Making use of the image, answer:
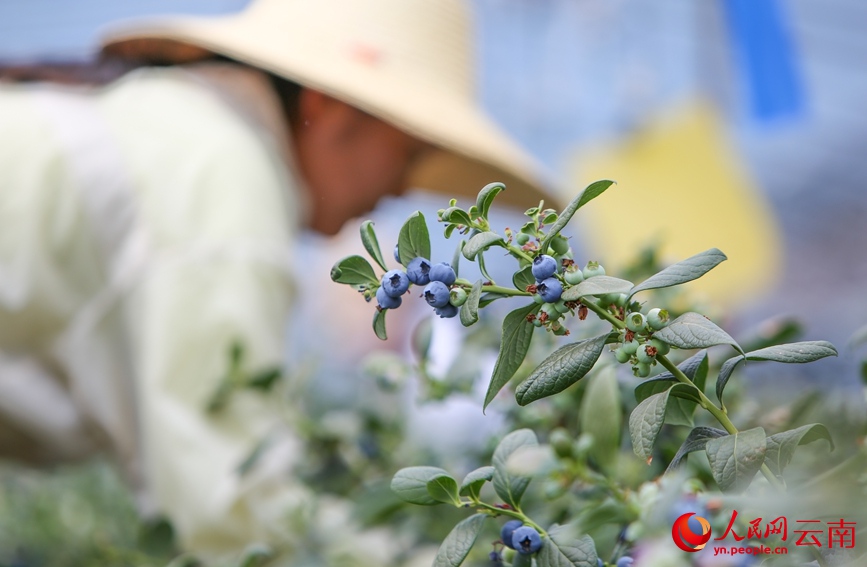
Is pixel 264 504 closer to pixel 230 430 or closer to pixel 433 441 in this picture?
pixel 230 430

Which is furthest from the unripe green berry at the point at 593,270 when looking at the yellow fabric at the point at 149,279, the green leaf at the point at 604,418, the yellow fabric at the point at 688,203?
the yellow fabric at the point at 688,203

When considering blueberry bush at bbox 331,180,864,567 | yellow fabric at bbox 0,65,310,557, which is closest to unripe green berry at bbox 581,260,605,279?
blueberry bush at bbox 331,180,864,567

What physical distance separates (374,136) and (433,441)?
41 cm

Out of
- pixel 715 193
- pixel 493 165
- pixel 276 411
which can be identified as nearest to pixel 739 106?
pixel 715 193

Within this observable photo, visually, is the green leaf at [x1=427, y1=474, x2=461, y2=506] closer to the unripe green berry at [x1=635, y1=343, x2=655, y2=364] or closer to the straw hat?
the unripe green berry at [x1=635, y1=343, x2=655, y2=364]

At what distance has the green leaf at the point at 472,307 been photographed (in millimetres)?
228

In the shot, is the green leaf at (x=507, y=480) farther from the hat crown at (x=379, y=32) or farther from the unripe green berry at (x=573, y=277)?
the hat crown at (x=379, y=32)

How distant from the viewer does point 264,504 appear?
2.28 feet

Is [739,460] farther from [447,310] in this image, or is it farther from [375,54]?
[375,54]

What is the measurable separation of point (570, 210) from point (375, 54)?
75cm

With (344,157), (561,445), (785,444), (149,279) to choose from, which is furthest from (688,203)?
(785,444)

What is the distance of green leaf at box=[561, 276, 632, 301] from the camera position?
0.22 metres

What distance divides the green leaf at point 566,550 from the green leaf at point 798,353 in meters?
0.07

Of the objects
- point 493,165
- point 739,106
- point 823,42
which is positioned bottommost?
point 493,165
